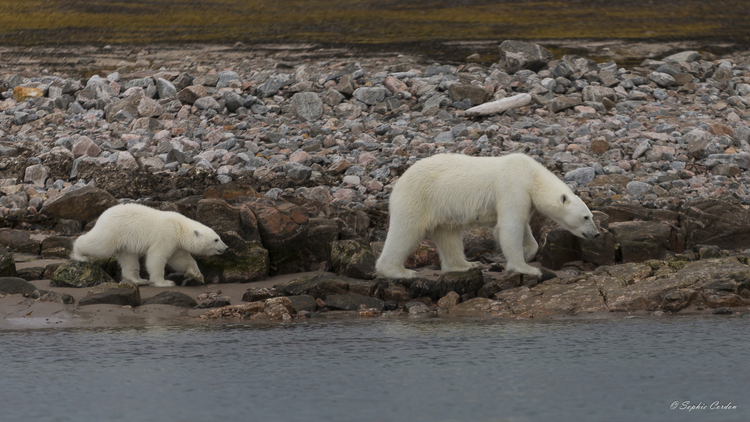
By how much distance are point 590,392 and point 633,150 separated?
12.4 m

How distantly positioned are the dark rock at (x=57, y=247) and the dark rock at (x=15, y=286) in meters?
2.14

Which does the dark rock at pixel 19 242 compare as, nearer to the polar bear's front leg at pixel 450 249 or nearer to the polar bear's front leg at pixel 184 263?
the polar bear's front leg at pixel 184 263

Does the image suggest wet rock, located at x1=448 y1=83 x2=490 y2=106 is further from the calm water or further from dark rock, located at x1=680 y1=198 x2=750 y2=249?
the calm water

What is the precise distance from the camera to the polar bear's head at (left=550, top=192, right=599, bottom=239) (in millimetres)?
10305

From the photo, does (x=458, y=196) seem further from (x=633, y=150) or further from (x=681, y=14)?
(x=681, y=14)

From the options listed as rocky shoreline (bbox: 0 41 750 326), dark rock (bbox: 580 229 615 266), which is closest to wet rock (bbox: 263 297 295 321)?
rocky shoreline (bbox: 0 41 750 326)

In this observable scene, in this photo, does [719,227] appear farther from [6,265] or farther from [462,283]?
[6,265]

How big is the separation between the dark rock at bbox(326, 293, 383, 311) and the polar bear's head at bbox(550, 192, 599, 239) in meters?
2.63

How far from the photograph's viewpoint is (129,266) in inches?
444

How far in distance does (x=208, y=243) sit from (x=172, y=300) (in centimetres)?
143

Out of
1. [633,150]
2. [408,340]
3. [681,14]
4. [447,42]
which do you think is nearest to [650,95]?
[633,150]

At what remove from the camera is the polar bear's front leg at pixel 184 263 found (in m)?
11.5

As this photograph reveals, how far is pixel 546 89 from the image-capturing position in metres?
22.1

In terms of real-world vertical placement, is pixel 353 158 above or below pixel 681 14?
below
